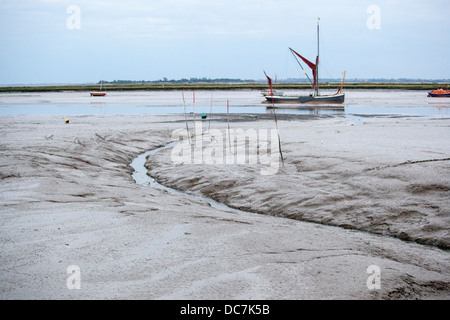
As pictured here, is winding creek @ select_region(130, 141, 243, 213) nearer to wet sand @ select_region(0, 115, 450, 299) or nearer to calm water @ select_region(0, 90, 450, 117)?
wet sand @ select_region(0, 115, 450, 299)

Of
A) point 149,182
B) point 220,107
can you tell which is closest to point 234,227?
point 149,182

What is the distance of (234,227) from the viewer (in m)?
7.58

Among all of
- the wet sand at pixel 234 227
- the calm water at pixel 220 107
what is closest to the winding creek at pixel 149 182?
the wet sand at pixel 234 227

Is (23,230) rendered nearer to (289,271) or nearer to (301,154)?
(289,271)

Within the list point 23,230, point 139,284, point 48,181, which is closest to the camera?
point 139,284

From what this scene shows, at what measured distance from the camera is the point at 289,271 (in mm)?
5531

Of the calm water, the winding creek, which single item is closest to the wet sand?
the winding creek

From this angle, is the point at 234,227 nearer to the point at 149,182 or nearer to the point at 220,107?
the point at 149,182

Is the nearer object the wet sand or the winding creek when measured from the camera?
the wet sand

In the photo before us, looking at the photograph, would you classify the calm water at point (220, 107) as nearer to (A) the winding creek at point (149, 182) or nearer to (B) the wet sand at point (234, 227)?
(A) the winding creek at point (149, 182)

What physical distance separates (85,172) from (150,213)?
574cm

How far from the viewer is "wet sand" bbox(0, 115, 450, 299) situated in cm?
516

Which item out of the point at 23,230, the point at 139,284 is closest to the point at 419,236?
the point at 139,284

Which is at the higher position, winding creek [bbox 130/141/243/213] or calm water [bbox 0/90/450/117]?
calm water [bbox 0/90/450/117]
